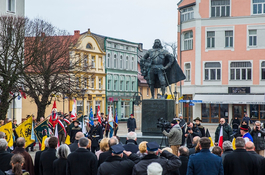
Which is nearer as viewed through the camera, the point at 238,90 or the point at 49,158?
the point at 49,158

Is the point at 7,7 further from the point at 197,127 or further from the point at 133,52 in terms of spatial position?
the point at 133,52

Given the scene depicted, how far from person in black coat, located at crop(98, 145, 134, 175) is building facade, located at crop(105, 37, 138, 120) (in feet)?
184

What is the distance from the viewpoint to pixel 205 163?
24.0ft

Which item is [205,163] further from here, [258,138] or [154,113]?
[154,113]

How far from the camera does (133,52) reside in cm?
7188

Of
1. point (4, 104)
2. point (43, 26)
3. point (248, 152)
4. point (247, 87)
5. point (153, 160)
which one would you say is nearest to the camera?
point (153, 160)

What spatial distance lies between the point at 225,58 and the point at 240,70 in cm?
196

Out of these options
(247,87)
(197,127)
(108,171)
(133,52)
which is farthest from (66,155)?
(133,52)

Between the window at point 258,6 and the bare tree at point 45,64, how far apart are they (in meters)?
19.5

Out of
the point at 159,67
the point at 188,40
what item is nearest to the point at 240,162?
the point at 159,67

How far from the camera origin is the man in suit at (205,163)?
7277 mm

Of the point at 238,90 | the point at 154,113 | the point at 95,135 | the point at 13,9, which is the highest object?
the point at 13,9

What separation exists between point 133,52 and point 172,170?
65224 millimetres

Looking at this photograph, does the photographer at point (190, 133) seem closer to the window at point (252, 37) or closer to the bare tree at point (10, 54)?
the bare tree at point (10, 54)
